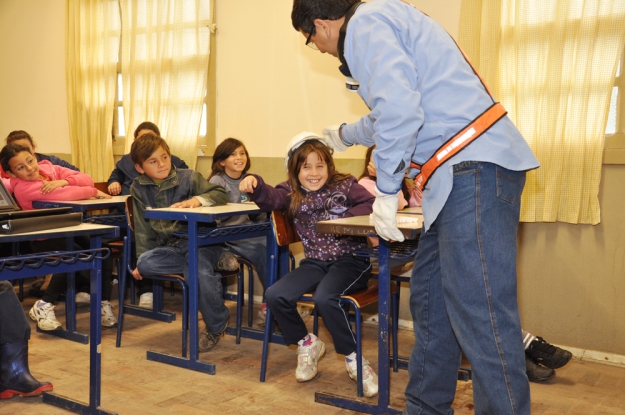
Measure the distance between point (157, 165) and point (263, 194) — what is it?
0.89 meters

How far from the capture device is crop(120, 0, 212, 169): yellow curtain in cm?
447

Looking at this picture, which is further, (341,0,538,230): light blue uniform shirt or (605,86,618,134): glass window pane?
(605,86,618,134): glass window pane

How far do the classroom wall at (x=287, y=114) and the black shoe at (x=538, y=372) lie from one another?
512mm

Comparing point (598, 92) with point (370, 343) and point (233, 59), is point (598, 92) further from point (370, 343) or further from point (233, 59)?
point (233, 59)

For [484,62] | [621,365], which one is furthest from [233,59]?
[621,365]

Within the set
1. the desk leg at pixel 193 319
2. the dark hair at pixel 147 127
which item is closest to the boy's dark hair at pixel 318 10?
the desk leg at pixel 193 319

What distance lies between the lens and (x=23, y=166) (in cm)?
364

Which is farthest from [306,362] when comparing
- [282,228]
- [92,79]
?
[92,79]

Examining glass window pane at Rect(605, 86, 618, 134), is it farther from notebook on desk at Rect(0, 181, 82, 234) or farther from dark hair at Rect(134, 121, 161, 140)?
dark hair at Rect(134, 121, 161, 140)

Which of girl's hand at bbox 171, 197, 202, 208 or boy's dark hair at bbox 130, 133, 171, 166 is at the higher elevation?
boy's dark hair at bbox 130, 133, 171, 166

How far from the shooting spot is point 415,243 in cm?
265

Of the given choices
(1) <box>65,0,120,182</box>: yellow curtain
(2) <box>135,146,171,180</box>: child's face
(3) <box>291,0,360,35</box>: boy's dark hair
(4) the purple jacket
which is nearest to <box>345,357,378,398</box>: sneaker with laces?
(4) the purple jacket

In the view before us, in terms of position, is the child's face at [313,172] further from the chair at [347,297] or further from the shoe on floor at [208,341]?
the shoe on floor at [208,341]

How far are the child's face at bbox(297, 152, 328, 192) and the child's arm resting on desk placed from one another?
0.11 metres
